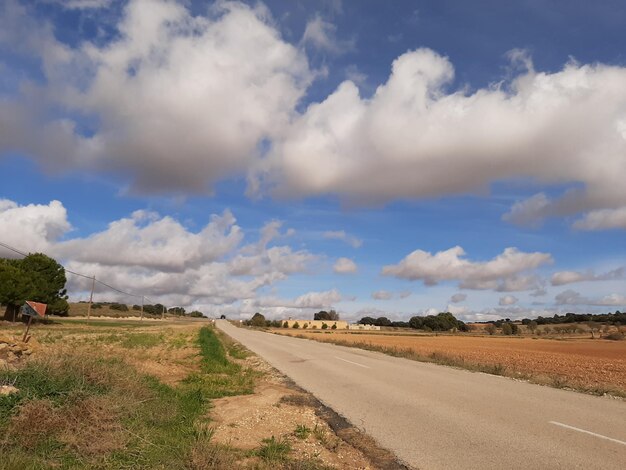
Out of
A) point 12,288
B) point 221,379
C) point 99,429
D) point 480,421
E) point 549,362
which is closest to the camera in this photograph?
point 99,429

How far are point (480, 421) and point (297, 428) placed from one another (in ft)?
12.1

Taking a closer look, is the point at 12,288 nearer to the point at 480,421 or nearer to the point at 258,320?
the point at 480,421

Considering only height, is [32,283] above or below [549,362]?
above

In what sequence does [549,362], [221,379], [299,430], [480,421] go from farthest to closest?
1. [549,362]
2. [221,379]
3. [480,421]
4. [299,430]

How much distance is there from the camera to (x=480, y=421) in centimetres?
970

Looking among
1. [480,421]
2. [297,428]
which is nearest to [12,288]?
[297,428]

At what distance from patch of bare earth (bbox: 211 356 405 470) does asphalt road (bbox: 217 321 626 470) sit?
0.40 m

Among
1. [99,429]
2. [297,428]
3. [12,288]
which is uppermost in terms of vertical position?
[12,288]

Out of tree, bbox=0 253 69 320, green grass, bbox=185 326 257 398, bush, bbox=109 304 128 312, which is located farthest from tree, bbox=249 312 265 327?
green grass, bbox=185 326 257 398

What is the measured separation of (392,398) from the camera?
12859 mm

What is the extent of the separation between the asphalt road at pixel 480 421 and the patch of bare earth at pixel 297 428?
1.32 ft

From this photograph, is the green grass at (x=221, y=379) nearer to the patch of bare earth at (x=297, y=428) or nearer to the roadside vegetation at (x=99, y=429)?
the patch of bare earth at (x=297, y=428)

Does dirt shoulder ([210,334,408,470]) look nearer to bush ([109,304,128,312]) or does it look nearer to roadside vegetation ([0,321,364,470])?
roadside vegetation ([0,321,364,470])

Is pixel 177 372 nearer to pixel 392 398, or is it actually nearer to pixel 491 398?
pixel 392 398
